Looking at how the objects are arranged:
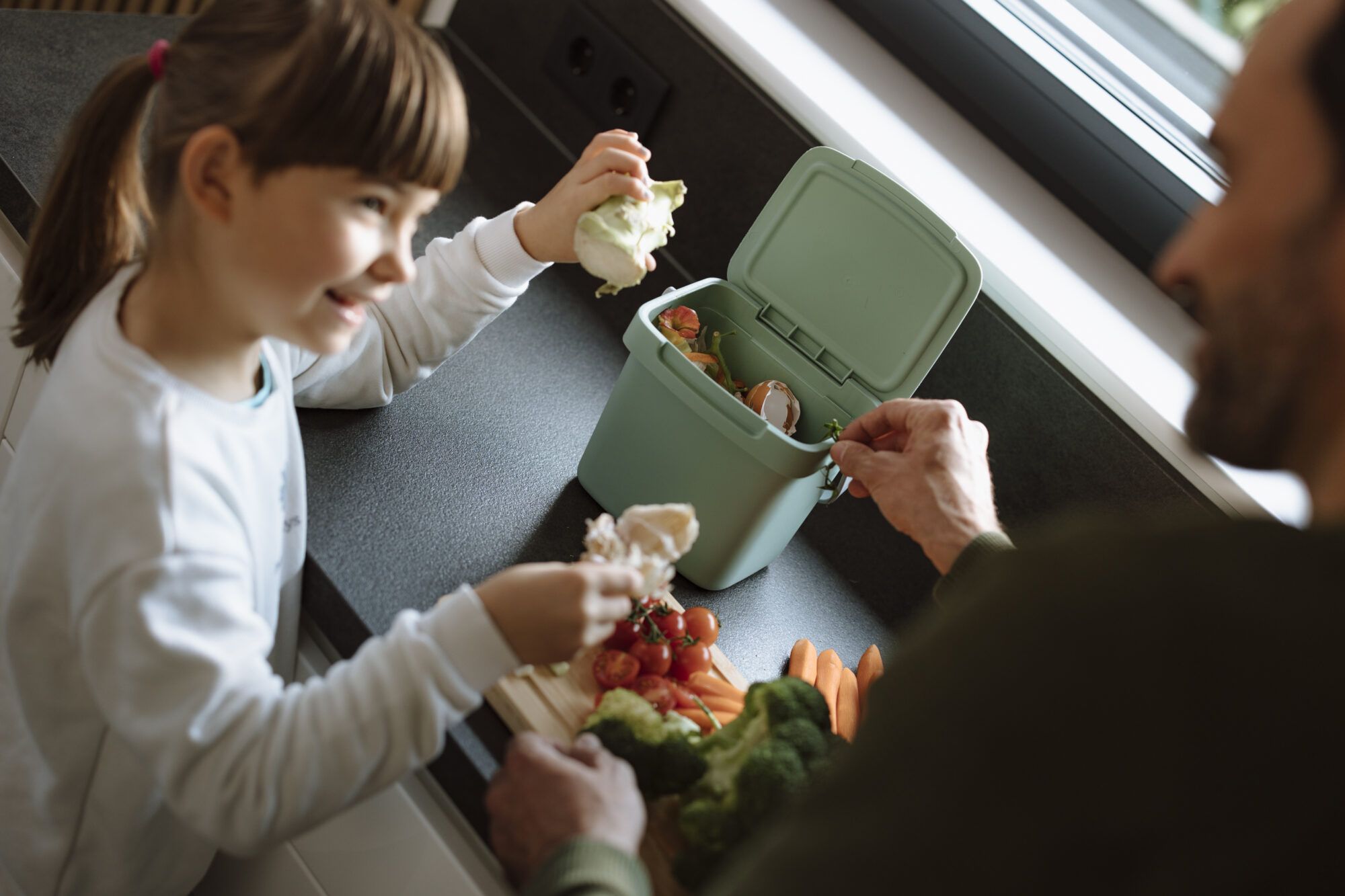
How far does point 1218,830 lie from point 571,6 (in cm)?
138

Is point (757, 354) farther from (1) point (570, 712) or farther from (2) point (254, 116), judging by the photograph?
(2) point (254, 116)

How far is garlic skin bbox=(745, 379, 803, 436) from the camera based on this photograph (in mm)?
1176

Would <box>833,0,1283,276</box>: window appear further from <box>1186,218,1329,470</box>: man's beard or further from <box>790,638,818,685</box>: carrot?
<box>1186,218,1329,470</box>: man's beard

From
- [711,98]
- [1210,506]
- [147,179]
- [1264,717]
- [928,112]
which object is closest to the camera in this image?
[1264,717]

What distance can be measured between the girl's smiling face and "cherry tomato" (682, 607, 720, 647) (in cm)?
40

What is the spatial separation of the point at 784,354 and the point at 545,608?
1.73ft

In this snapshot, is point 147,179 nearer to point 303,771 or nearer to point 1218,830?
point 303,771

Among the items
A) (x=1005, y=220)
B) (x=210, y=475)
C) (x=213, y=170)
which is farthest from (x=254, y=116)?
(x=1005, y=220)

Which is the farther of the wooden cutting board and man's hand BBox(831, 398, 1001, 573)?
man's hand BBox(831, 398, 1001, 573)

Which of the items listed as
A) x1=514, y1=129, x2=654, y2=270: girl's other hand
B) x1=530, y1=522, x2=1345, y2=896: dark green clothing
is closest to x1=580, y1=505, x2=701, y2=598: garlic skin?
x1=514, y1=129, x2=654, y2=270: girl's other hand

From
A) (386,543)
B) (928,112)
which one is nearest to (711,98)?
(928,112)

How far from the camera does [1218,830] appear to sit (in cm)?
51

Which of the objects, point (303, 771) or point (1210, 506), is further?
point (1210, 506)

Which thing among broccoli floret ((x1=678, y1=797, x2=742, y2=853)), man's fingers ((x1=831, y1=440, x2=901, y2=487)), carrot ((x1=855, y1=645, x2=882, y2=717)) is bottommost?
carrot ((x1=855, y1=645, x2=882, y2=717))
